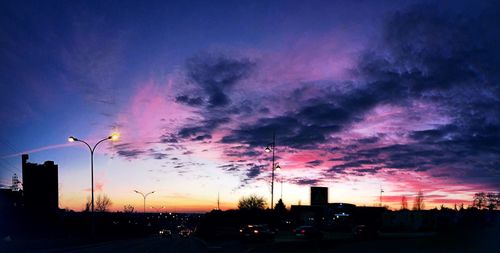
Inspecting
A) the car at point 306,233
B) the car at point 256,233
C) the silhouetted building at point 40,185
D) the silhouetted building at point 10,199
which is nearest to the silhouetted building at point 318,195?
the car at point 256,233

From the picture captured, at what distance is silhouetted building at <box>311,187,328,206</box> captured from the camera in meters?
33.8

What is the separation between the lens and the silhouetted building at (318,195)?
33.8 meters

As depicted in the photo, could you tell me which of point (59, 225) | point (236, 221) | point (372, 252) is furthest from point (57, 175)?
point (372, 252)

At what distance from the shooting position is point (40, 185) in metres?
126

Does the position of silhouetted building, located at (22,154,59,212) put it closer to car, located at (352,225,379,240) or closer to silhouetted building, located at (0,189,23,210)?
silhouetted building, located at (0,189,23,210)

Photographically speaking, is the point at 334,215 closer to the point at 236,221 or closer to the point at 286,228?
the point at 286,228

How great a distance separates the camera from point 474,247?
32.0m

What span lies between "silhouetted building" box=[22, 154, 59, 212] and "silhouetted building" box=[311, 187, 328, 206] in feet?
341

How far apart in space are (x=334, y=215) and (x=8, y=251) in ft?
207

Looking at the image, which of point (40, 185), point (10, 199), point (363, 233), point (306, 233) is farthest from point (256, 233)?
point (40, 185)

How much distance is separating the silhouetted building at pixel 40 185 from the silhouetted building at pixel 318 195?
103859mm

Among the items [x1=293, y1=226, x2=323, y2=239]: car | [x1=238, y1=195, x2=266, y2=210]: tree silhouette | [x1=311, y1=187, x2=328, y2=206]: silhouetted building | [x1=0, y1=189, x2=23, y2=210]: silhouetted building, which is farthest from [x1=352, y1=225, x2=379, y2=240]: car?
[x1=238, y1=195, x2=266, y2=210]: tree silhouette

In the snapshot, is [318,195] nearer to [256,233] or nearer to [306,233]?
[256,233]

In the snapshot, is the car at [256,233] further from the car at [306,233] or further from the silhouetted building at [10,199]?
the silhouetted building at [10,199]
